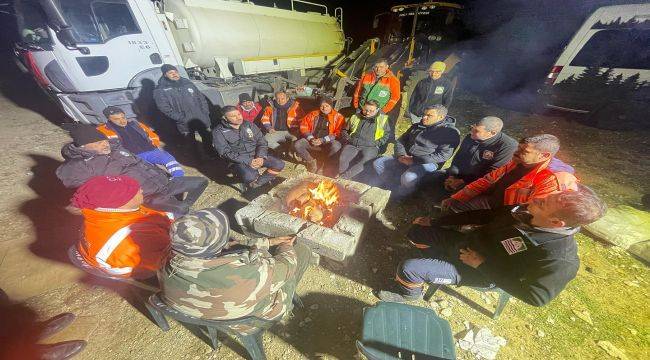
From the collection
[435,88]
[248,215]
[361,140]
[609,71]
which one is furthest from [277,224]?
[609,71]

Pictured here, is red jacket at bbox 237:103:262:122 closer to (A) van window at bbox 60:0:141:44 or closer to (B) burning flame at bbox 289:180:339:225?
(A) van window at bbox 60:0:141:44

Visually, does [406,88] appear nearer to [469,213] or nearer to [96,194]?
[469,213]

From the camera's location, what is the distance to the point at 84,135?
3.17 metres

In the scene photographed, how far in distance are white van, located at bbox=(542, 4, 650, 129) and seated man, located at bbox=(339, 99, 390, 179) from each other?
5.58 meters

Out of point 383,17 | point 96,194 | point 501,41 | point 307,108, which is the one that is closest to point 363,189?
point 96,194

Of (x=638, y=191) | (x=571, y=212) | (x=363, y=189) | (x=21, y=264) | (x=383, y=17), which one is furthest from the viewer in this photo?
(x=383, y=17)

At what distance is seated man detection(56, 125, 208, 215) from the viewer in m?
3.14

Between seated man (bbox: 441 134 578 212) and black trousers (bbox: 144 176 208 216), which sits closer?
seated man (bbox: 441 134 578 212)

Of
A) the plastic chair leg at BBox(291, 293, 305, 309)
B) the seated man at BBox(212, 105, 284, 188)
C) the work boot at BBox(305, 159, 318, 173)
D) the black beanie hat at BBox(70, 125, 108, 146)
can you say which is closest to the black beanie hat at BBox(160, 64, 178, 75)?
the seated man at BBox(212, 105, 284, 188)

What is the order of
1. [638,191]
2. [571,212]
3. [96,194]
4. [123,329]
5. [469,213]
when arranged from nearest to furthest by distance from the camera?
[571,212] → [96,194] → [123,329] → [469,213] → [638,191]

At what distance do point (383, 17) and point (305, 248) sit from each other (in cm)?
1335

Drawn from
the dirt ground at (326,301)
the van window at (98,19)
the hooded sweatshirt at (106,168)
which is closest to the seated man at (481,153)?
the dirt ground at (326,301)

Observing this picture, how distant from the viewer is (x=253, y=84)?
24.5 ft

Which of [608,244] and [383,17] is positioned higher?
[383,17]
